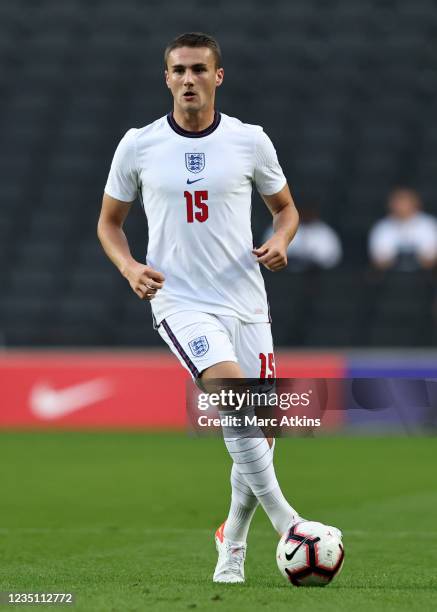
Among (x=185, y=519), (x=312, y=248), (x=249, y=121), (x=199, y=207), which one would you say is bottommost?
(x=185, y=519)

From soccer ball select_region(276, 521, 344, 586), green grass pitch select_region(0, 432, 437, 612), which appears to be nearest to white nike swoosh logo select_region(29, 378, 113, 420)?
green grass pitch select_region(0, 432, 437, 612)

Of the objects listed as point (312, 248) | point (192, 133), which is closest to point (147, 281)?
point (192, 133)

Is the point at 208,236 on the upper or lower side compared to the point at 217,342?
upper

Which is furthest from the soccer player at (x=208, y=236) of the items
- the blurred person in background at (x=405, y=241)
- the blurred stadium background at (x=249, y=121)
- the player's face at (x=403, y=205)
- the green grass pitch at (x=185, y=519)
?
the blurred person in background at (x=405, y=241)

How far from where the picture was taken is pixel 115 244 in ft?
17.9

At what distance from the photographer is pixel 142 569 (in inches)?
A: 227

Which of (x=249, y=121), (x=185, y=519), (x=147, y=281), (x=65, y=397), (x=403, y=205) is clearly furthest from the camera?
(x=249, y=121)

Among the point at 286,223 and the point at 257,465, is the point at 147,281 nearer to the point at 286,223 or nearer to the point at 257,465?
the point at 286,223

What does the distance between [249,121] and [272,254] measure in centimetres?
1269

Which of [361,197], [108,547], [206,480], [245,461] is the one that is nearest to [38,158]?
[361,197]

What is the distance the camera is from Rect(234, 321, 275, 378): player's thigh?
211 inches

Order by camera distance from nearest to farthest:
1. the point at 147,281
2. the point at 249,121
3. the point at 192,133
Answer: the point at 147,281
the point at 192,133
the point at 249,121

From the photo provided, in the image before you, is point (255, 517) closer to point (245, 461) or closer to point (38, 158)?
point (245, 461)

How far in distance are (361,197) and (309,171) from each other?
98 cm
